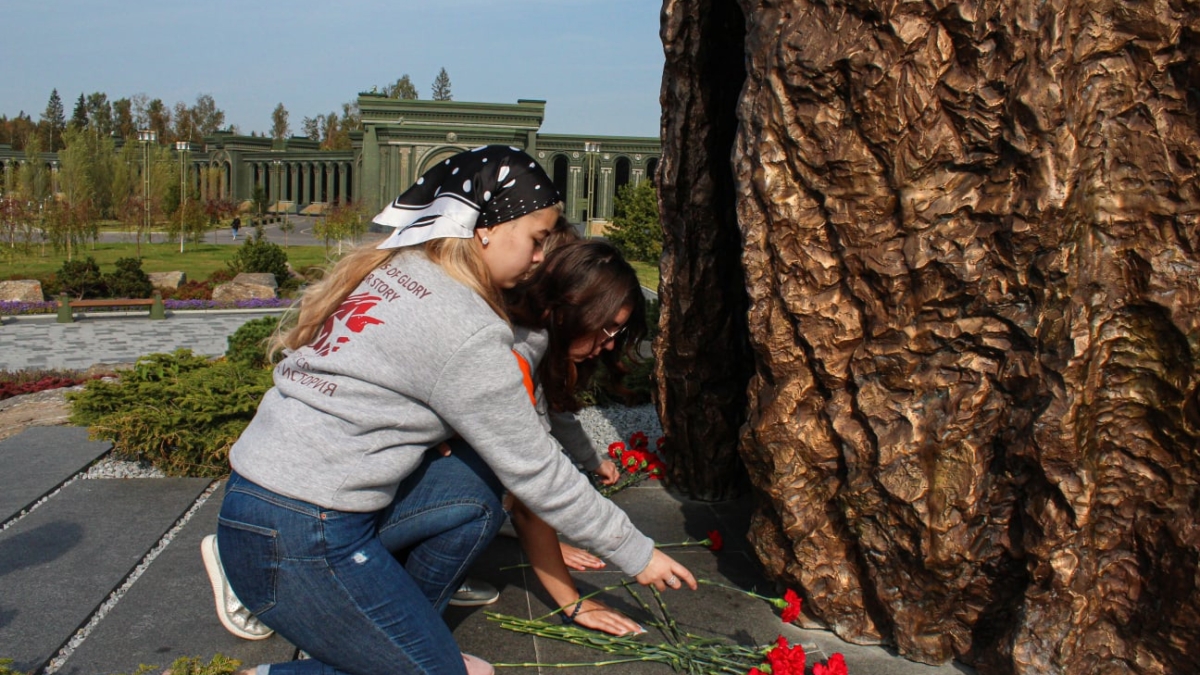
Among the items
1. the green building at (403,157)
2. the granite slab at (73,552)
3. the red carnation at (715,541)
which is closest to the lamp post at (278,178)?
the green building at (403,157)

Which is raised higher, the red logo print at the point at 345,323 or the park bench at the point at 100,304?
the red logo print at the point at 345,323

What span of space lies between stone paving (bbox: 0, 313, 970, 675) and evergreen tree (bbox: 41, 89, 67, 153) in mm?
79103

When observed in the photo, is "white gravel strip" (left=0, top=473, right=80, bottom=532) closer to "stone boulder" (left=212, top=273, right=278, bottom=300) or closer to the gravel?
the gravel

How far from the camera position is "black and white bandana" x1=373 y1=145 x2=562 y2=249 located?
2.37 m

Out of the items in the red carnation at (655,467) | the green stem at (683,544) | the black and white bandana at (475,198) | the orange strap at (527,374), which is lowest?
the green stem at (683,544)

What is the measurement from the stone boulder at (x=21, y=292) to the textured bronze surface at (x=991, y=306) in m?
15.5

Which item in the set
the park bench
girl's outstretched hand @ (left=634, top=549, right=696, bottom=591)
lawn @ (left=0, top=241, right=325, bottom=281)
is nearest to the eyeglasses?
girl's outstretched hand @ (left=634, top=549, right=696, bottom=591)

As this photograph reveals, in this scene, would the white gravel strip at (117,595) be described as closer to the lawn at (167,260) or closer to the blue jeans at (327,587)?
the blue jeans at (327,587)

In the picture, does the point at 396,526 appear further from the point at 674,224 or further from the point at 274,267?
the point at 274,267

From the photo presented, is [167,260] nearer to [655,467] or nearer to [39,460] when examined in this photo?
[39,460]

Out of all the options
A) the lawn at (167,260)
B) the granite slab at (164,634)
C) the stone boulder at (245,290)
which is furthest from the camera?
the lawn at (167,260)

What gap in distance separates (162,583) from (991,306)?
2.89 metres

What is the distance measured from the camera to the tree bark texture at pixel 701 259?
12.0 feet

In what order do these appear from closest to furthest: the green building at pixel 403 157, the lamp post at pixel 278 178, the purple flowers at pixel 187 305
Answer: the purple flowers at pixel 187 305, the green building at pixel 403 157, the lamp post at pixel 278 178
